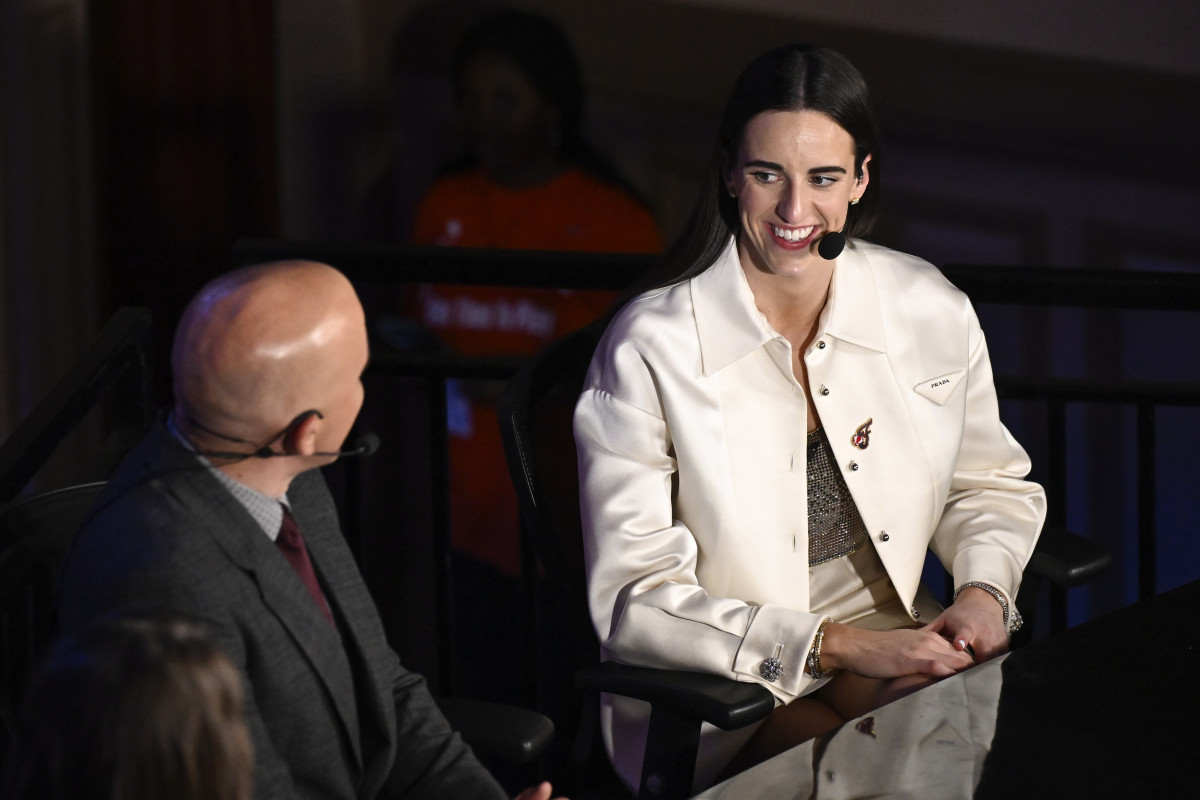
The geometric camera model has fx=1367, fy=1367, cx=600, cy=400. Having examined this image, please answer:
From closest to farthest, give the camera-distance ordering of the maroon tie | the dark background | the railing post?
the maroon tie
the railing post
the dark background

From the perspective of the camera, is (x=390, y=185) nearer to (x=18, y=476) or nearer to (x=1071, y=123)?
(x=1071, y=123)

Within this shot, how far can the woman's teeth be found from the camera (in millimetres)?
1699

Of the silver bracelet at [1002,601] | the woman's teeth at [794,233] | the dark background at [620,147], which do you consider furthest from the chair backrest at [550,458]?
the dark background at [620,147]

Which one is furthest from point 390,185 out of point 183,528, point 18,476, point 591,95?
point 183,528

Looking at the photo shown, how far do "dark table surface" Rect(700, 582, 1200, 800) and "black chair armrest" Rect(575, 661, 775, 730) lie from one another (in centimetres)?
18

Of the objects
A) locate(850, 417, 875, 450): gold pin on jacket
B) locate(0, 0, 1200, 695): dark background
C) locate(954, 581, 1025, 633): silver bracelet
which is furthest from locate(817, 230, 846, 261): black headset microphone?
locate(0, 0, 1200, 695): dark background

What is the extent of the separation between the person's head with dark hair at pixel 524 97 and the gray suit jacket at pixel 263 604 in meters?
2.84

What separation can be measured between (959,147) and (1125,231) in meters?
0.52

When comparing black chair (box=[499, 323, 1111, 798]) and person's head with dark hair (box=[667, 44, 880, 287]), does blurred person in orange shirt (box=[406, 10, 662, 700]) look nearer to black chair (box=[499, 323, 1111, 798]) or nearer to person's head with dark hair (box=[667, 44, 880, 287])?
black chair (box=[499, 323, 1111, 798])

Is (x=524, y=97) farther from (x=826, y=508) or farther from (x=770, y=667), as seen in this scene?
(x=770, y=667)

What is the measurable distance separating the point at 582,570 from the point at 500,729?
0.32 metres

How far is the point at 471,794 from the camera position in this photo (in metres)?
1.30

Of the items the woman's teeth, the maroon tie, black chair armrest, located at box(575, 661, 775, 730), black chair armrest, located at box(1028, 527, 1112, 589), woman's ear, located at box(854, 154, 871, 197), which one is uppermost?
woman's ear, located at box(854, 154, 871, 197)

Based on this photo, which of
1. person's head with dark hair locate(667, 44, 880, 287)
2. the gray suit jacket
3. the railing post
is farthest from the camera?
the railing post
